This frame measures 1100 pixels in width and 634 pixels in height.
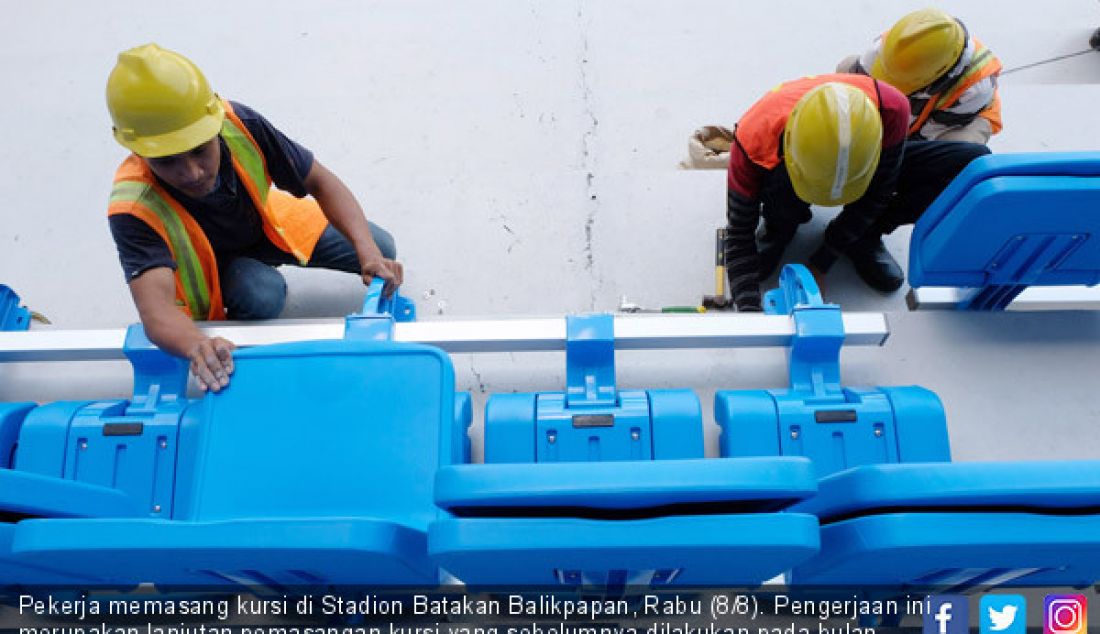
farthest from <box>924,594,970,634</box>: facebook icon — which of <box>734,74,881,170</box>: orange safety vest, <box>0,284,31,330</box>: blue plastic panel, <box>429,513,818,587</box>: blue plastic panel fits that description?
<box>0,284,31,330</box>: blue plastic panel

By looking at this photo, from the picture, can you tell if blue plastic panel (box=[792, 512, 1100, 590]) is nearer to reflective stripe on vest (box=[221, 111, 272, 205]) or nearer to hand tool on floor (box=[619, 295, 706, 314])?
hand tool on floor (box=[619, 295, 706, 314])

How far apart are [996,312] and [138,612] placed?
1.59m

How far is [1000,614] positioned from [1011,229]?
616 mm

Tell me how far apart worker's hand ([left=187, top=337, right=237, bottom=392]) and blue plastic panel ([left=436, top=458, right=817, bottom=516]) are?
0.53 metres

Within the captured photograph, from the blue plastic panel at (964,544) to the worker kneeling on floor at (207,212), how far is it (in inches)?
34.2

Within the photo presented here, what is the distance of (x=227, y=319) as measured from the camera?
1660 millimetres

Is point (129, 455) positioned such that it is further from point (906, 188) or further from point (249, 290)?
point (906, 188)

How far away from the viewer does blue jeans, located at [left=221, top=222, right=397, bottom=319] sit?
1611 millimetres

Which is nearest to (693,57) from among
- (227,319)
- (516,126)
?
(516,126)

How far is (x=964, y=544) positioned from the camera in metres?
0.77

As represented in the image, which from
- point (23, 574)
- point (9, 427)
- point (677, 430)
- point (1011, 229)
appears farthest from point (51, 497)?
point (1011, 229)

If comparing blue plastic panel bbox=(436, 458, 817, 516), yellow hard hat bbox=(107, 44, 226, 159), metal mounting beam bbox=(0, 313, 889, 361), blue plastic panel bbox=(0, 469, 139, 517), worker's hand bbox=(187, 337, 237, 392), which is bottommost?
blue plastic panel bbox=(436, 458, 817, 516)

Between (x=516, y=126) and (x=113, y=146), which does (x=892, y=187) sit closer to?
(x=516, y=126)

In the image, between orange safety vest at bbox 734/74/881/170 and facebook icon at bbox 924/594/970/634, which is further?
orange safety vest at bbox 734/74/881/170
